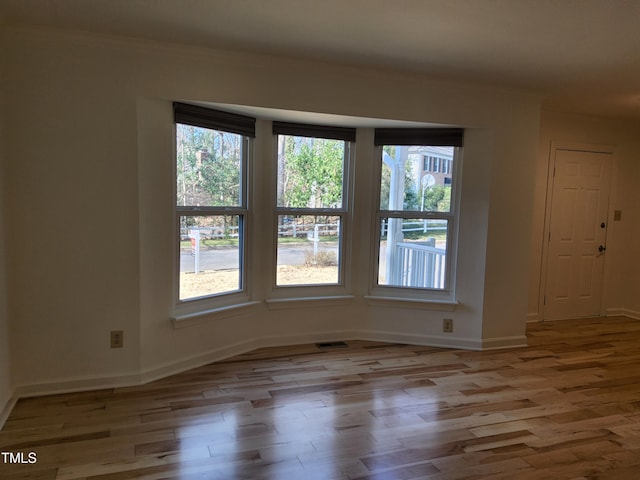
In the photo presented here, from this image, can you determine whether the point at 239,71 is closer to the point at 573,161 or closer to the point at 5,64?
the point at 5,64

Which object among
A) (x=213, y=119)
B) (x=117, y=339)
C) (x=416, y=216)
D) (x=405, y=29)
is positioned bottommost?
(x=117, y=339)

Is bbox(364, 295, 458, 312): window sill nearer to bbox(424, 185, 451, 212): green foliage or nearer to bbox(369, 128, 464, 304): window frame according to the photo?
bbox(369, 128, 464, 304): window frame

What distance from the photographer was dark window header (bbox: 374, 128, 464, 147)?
12.9 ft

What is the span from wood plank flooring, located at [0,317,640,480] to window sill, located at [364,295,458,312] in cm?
48

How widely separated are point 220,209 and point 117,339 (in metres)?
1.20

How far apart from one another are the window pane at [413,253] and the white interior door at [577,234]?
1.74 meters

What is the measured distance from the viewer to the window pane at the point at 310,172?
12.8 ft

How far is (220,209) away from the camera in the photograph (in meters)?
3.56

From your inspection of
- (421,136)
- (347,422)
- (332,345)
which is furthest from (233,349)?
(421,136)

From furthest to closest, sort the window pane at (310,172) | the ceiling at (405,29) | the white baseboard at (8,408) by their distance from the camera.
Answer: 1. the window pane at (310,172)
2. the white baseboard at (8,408)
3. the ceiling at (405,29)

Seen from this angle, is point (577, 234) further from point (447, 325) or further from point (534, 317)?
point (447, 325)

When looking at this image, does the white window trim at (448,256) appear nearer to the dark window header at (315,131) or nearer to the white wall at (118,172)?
the dark window header at (315,131)

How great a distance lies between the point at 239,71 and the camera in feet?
10.5

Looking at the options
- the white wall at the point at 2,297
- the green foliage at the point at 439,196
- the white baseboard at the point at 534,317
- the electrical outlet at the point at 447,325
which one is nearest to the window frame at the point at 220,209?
the white wall at the point at 2,297
